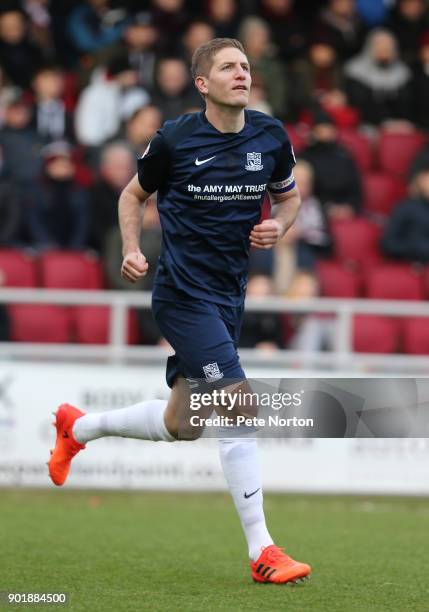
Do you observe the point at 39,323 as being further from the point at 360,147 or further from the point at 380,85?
the point at 380,85

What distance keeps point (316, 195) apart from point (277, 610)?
8.87 meters

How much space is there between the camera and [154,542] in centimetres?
792

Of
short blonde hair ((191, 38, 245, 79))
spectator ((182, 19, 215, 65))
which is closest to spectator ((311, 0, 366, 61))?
spectator ((182, 19, 215, 65))

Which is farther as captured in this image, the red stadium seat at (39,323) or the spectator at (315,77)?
the spectator at (315,77)

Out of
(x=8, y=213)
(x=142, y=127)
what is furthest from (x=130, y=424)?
(x=142, y=127)

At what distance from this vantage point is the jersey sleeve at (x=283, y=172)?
20.7 ft

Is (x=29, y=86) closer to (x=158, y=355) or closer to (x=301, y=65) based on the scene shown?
(x=301, y=65)

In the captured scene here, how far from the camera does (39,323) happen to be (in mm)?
11078

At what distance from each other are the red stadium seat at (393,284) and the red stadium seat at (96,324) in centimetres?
260

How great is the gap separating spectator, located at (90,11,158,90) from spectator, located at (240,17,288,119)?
42.5 inches

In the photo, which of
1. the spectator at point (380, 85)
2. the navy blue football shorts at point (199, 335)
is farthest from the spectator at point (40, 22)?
the navy blue football shorts at point (199, 335)

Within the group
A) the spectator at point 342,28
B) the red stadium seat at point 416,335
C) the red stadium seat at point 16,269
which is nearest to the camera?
the red stadium seat at point 416,335

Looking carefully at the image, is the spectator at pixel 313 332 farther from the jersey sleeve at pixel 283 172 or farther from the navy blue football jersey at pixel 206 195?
the navy blue football jersey at pixel 206 195

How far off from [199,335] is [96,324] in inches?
202
